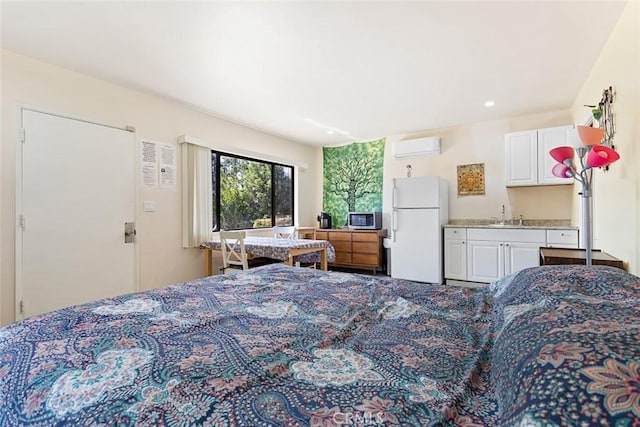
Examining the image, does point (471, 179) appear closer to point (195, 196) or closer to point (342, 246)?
point (342, 246)

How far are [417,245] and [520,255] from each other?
130cm

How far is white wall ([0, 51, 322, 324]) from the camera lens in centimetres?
258

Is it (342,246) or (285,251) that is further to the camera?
(342,246)

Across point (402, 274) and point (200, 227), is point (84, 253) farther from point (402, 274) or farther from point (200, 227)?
point (402, 274)

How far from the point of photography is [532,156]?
4070mm

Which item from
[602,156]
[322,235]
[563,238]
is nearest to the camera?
[602,156]

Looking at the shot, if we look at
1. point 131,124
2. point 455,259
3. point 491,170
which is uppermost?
point 131,124

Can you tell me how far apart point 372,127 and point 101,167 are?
3.70 metres

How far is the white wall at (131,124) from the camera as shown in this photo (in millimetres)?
2582

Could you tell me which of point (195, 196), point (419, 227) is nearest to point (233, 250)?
point (195, 196)

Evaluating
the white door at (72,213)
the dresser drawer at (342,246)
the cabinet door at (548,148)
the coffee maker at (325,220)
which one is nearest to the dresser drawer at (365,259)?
the dresser drawer at (342,246)

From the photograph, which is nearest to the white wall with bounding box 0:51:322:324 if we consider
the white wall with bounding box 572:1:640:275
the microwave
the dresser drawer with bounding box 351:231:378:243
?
the microwave

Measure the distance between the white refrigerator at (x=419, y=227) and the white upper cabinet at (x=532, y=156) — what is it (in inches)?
37.4

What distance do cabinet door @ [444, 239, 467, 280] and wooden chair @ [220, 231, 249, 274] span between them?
2.87 metres
